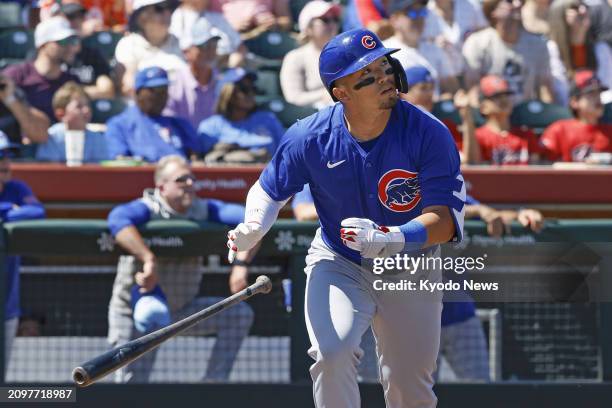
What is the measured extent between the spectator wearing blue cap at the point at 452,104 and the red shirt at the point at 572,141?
622 mm

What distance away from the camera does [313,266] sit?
4.37m

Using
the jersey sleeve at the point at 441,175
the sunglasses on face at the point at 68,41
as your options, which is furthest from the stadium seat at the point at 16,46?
the jersey sleeve at the point at 441,175

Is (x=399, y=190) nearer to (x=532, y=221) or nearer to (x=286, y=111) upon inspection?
(x=532, y=221)

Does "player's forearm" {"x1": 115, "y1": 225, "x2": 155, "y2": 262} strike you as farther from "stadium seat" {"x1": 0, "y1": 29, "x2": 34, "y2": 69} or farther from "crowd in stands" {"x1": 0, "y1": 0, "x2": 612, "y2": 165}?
"stadium seat" {"x1": 0, "y1": 29, "x2": 34, "y2": 69}

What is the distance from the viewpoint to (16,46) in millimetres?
8734

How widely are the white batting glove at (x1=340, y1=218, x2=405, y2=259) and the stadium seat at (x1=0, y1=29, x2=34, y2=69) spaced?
18.1 ft

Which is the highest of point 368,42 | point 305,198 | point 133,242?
point 368,42

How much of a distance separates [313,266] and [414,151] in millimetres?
608

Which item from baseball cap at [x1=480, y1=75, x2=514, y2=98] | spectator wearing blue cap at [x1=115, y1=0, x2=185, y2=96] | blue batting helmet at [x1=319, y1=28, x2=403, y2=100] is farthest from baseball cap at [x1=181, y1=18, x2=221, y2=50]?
blue batting helmet at [x1=319, y1=28, x2=403, y2=100]

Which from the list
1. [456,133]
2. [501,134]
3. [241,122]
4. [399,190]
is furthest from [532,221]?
[241,122]

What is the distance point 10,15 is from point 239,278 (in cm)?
433

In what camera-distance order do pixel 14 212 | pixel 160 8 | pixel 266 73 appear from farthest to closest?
pixel 266 73 → pixel 160 8 → pixel 14 212

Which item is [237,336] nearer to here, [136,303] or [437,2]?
[136,303]

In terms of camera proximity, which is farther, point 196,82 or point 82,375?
point 196,82
